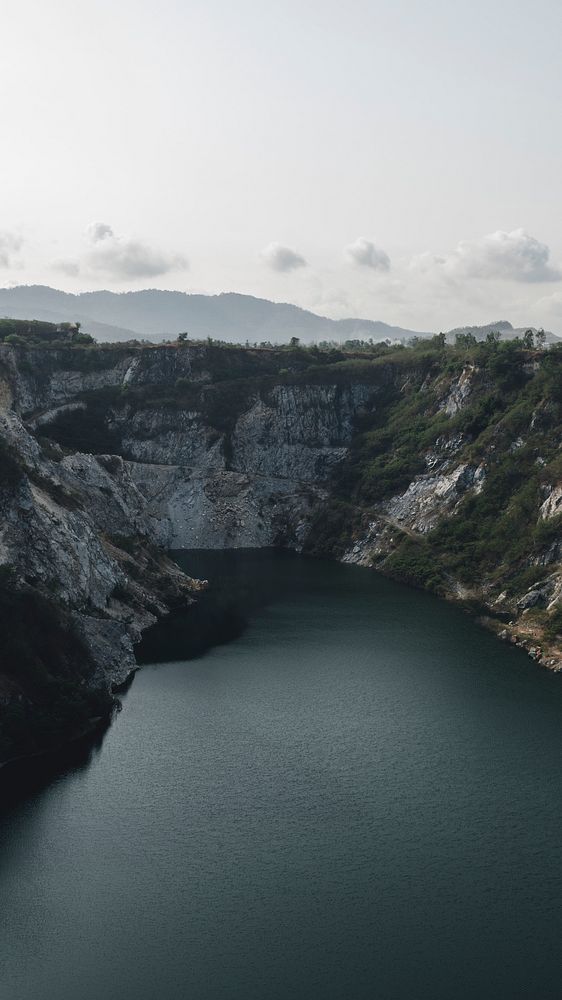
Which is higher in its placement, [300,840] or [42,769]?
[300,840]

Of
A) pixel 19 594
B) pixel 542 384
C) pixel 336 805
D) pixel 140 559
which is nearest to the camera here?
pixel 336 805

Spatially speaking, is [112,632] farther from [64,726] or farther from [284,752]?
[284,752]

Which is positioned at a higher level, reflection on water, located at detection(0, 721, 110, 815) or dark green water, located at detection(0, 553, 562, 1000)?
dark green water, located at detection(0, 553, 562, 1000)

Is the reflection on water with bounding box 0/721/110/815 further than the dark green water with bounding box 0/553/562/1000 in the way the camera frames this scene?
Yes

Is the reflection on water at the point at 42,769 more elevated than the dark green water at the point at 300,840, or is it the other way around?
the dark green water at the point at 300,840

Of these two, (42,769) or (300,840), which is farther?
(42,769)

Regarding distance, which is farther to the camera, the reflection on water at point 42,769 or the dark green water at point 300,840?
the reflection on water at point 42,769

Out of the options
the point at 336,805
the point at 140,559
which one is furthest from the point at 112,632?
the point at 336,805

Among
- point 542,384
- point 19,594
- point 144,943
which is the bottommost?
point 144,943
